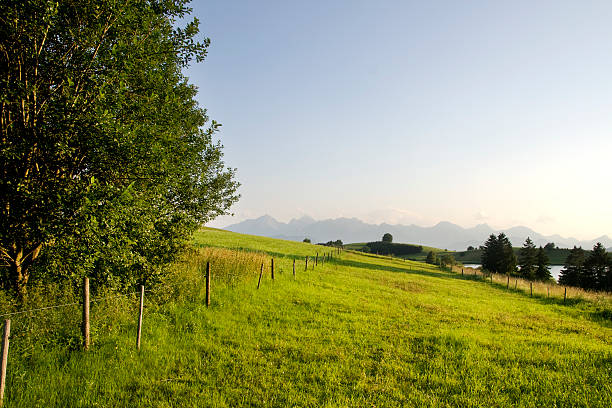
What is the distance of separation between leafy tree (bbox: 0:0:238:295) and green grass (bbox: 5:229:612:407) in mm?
2661

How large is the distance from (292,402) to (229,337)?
4531 mm

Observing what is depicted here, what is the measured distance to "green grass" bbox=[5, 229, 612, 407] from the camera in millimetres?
6887

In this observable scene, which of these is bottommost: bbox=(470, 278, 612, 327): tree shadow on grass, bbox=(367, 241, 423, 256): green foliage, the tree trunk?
bbox=(367, 241, 423, 256): green foliage

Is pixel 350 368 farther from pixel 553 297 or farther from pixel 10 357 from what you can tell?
pixel 553 297

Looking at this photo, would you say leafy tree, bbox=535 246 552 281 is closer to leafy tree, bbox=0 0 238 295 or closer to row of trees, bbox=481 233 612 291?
row of trees, bbox=481 233 612 291

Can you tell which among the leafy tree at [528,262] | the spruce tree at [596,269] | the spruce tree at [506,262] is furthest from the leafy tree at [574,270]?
the spruce tree at [506,262]

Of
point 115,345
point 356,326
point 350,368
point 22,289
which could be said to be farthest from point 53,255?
point 356,326

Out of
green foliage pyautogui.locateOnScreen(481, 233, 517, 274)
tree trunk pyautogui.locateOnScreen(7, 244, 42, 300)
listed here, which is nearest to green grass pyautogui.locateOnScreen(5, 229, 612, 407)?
tree trunk pyautogui.locateOnScreen(7, 244, 42, 300)

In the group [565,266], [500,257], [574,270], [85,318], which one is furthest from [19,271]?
[565,266]

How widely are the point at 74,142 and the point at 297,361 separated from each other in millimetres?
9895

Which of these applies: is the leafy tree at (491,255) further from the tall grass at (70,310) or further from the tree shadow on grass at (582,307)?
the tall grass at (70,310)

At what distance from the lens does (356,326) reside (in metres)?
12.7

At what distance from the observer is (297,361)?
8.83 meters

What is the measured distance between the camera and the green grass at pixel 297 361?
6887mm
